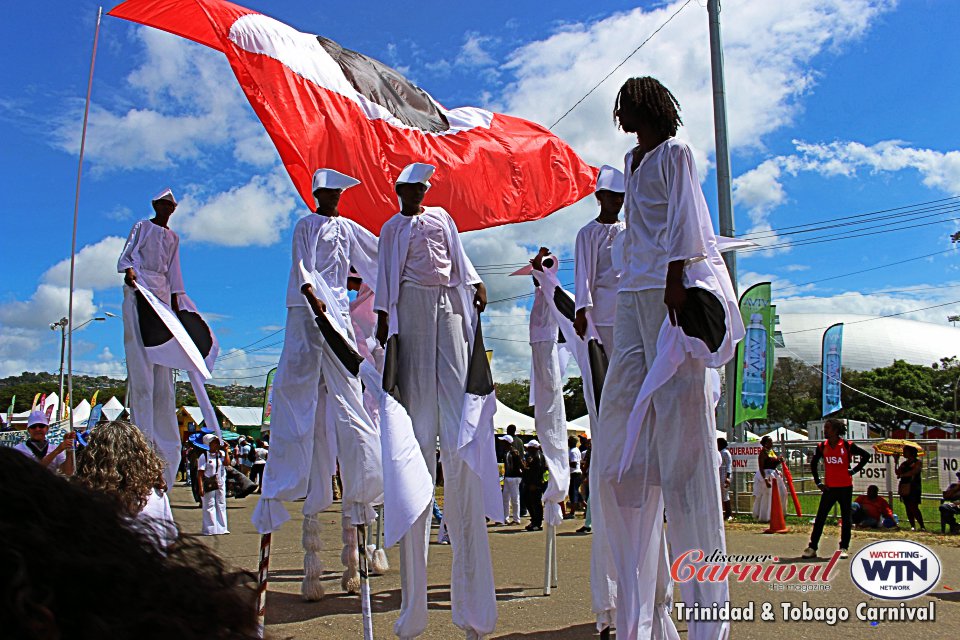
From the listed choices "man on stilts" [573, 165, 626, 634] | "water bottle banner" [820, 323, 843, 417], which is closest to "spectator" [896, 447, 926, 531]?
"man on stilts" [573, 165, 626, 634]

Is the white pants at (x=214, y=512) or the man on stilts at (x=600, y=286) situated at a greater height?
the man on stilts at (x=600, y=286)

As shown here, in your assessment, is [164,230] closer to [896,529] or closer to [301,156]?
[301,156]

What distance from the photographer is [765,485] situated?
1585cm

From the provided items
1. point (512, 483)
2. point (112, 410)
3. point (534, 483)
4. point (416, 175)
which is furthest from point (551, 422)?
point (112, 410)

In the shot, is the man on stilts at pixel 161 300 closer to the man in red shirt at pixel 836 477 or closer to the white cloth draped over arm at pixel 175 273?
the white cloth draped over arm at pixel 175 273

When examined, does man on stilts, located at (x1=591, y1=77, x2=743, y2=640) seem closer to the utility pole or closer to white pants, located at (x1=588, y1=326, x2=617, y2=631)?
white pants, located at (x1=588, y1=326, x2=617, y2=631)

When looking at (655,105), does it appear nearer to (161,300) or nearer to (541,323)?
(541,323)

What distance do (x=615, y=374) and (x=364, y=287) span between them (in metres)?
3.92

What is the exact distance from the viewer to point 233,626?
0.99 m

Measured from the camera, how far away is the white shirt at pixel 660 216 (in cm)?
386

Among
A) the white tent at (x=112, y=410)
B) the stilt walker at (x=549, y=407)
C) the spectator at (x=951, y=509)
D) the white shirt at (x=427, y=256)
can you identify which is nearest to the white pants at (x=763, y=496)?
the spectator at (x=951, y=509)

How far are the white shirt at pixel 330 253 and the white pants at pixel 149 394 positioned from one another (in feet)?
5.59

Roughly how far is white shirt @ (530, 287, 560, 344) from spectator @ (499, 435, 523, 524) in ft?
32.1

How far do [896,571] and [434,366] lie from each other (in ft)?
12.1
